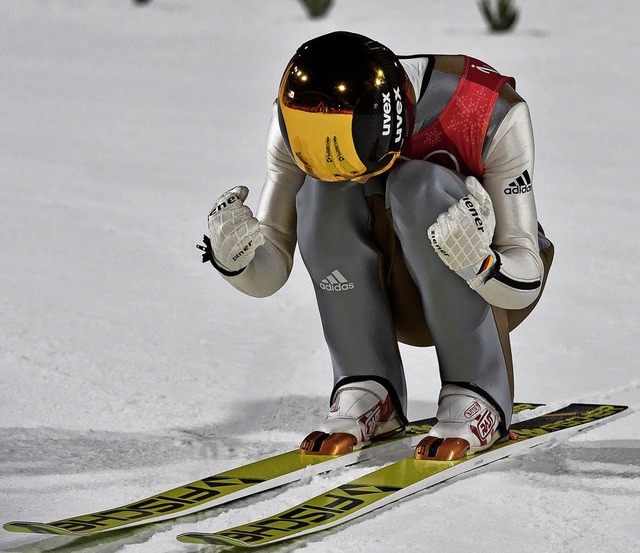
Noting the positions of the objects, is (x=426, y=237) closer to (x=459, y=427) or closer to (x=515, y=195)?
(x=515, y=195)

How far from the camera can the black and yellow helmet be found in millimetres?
2031

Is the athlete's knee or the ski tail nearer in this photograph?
the ski tail

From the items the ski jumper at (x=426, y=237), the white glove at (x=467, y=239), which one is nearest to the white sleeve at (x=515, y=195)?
Answer: the ski jumper at (x=426, y=237)

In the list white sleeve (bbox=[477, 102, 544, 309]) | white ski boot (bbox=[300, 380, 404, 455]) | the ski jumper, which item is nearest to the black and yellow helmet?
the ski jumper

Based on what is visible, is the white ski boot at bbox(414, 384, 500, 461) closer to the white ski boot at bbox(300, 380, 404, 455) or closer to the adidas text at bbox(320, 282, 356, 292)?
the white ski boot at bbox(300, 380, 404, 455)

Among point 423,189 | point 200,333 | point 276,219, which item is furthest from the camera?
point 200,333

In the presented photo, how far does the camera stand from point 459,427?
7.34 ft

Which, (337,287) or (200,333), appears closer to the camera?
(337,287)

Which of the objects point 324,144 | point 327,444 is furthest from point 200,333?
point 324,144

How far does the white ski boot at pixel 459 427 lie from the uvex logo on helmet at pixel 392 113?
0.55 metres

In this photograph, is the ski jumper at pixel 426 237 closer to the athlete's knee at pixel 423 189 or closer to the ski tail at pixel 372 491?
the athlete's knee at pixel 423 189

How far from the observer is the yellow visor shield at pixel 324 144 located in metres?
2.03

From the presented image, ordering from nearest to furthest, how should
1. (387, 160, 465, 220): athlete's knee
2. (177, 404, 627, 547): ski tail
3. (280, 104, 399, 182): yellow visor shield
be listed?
1. (177, 404, 627, 547): ski tail
2. (280, 104, 399, 182): yellow visor shield
3. (387, 160, 465, 220): athlete's knee

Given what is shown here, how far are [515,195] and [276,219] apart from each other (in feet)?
1.68
